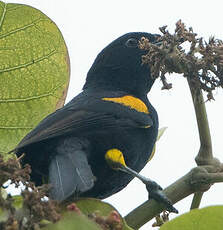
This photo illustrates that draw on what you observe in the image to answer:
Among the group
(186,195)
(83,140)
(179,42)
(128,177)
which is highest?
(179,42)

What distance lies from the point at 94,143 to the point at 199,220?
183cm

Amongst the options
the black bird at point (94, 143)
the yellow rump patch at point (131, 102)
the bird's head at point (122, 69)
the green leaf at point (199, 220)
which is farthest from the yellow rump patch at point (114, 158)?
the green leaf at point (199, 220)

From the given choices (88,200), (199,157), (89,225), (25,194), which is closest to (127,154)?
(199,157)

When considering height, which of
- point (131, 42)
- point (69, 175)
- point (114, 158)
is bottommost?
point (114, 158)

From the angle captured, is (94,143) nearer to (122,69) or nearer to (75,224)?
(122,69)

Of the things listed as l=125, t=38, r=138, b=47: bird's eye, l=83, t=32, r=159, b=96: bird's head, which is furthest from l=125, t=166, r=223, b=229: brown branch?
l=125, t=38, r=138, b=47: bird's eye

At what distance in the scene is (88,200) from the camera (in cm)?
189

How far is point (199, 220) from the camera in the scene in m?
1.44

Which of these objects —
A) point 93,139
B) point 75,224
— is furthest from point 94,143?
point 75,224

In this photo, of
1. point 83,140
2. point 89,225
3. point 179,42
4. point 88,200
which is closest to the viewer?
point 89,225

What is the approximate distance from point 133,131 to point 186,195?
4.82ft

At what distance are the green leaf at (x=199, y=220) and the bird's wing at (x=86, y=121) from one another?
130 cm

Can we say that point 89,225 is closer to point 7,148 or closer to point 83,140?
point 7,148

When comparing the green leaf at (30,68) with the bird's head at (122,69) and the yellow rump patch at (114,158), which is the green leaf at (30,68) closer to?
the yellow rump patch at (114,158)
